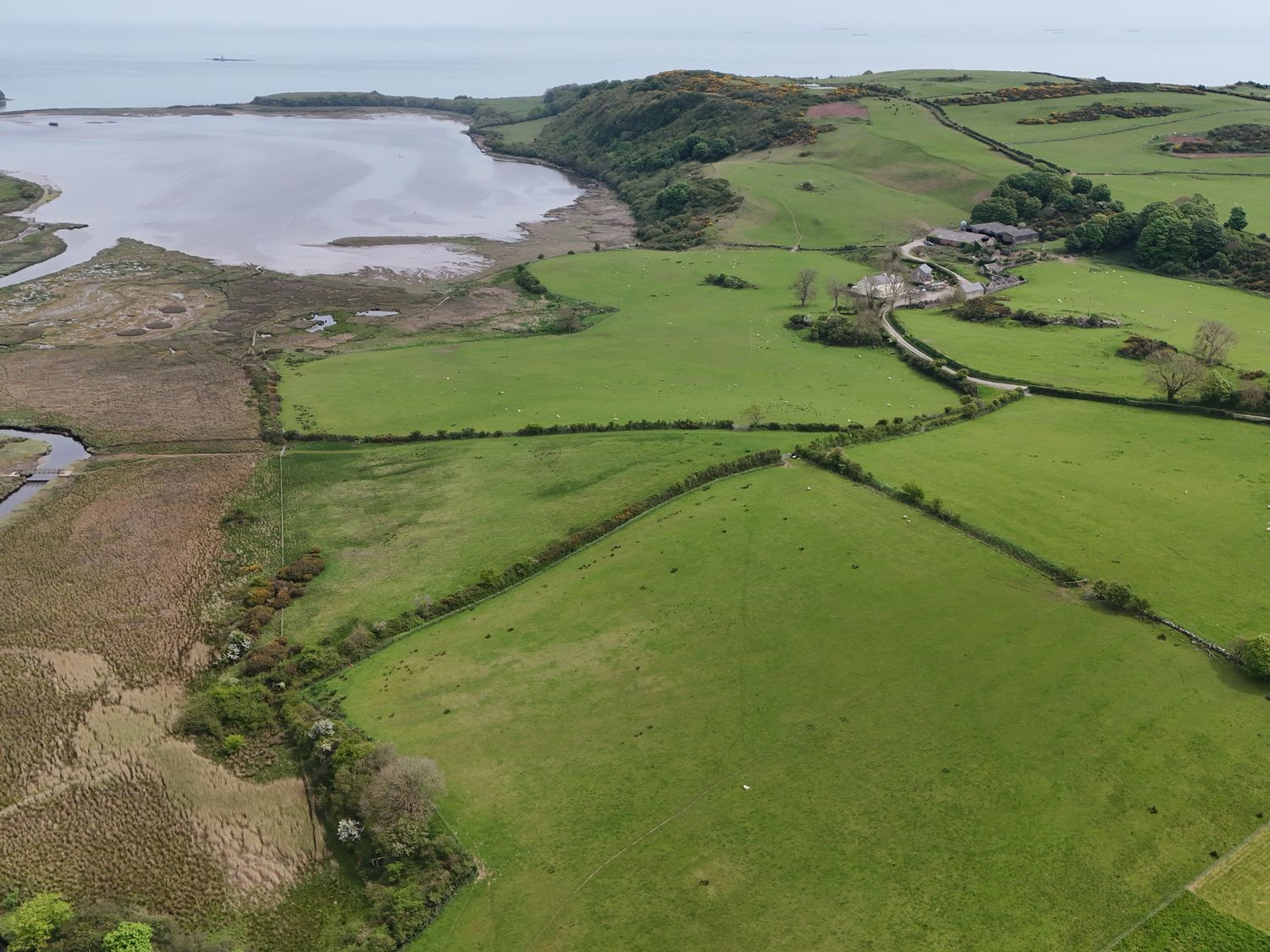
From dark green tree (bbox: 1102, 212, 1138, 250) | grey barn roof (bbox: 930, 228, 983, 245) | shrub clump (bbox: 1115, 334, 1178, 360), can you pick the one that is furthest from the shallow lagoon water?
dark green tree (bbox: 1102, 212, 1138, 250)

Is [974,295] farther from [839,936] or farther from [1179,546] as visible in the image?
[839,936]

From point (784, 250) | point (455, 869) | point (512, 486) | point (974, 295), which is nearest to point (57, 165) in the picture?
point (784, 250)

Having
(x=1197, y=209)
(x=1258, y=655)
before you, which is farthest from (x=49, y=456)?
(x=1197, y=209)

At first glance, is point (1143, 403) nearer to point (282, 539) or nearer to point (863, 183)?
point (282, 539)

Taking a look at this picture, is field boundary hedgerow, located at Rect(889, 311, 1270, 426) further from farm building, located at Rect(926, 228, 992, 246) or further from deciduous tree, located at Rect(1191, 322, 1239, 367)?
farm building, located at Rect(926, 228, 992, 246)

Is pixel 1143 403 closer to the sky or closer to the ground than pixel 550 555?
closer to the sky

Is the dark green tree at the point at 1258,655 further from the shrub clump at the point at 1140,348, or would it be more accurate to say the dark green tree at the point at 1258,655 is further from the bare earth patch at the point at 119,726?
the shrub clump at the point at 1140,348
